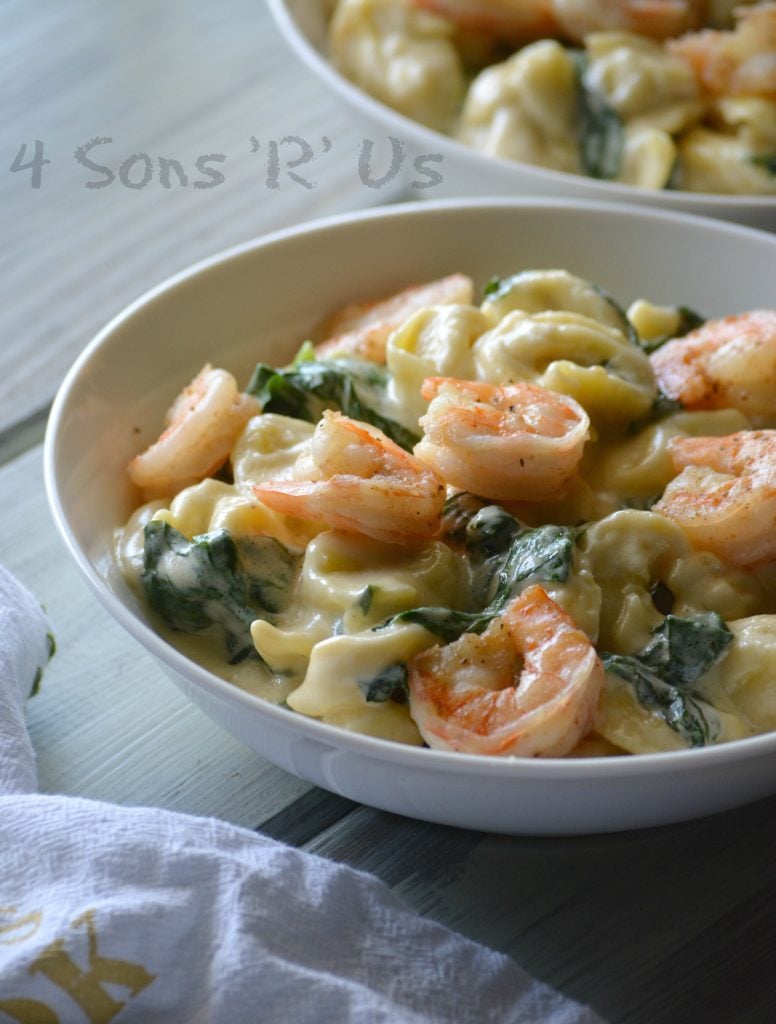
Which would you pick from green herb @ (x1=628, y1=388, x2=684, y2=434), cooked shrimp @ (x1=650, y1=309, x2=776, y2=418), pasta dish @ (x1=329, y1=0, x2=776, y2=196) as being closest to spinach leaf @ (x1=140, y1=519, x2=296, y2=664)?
green herb @ (x1=628, y1=388, x2=684, y2=434)

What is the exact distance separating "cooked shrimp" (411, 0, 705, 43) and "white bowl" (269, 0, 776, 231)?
28cm

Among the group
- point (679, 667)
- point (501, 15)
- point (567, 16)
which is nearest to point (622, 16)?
point (567, 16)

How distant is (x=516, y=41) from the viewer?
10.3 ft

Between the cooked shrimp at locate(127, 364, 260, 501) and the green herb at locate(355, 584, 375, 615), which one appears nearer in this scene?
the green herb at locate(355, 584, 375, 615)

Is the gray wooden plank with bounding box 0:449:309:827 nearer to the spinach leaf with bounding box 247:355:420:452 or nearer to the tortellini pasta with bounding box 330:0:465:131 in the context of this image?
the spinach leaf with bounding box 247:355:420:452

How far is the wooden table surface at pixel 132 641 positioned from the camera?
5.31 ft

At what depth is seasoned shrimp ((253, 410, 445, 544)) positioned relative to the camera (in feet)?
5.61

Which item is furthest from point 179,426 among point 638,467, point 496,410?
point 638,467

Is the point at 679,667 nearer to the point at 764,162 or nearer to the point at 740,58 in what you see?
the point at 764,162

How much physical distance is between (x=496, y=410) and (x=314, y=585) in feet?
1.11

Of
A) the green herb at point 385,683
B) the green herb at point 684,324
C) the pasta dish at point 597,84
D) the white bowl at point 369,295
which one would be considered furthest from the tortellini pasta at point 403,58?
the green herb at point 385,683

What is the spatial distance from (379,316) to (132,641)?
0.73m

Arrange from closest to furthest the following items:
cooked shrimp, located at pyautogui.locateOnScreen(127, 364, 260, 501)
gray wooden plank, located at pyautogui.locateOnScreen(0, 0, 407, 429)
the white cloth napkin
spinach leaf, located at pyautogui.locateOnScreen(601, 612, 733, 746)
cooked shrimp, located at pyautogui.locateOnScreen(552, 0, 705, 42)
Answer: the white cloth napkin, spinach leaf, located at pyautogui.locateOnScreen(601, 612, 733, 746), cooked shrimp, located at pyautogui.locateOnScreen(127, 364, 260, 501), gray wooden plank, located at pyautogui.locateOnScreen(0, 0, 407, 429), cooked shrimp, located at pyautogui.locateOnScreen(552, 0, 705, 42)

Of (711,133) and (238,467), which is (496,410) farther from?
(711,133)
